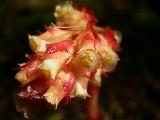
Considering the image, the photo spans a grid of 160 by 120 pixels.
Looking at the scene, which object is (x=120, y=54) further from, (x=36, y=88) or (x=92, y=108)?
(x=36, y=88)

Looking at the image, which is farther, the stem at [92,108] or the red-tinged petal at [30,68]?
the stem at [92,108]

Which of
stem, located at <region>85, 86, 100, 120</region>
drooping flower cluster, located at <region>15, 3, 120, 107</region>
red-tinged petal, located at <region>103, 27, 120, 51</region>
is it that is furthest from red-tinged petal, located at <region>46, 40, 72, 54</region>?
stem, located at <region>85, 86, 100, 120</region>

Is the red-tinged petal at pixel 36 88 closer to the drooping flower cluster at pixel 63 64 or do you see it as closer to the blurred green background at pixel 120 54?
the drooping flower cluster at pixel 63 64

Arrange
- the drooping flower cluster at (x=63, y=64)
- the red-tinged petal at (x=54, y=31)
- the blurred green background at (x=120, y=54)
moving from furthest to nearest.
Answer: the blurred green background at (x=120, y=54) < the red-tinged petal at (x=54, y=31) < the drooping flower cluster at (x=63, y=64)

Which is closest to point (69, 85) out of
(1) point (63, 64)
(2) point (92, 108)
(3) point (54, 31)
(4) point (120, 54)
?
(1) point (63, 64)

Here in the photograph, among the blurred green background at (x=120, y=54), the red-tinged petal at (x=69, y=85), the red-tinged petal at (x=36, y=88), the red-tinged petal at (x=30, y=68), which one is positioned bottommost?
the blurred green background at (x=120, y=54)

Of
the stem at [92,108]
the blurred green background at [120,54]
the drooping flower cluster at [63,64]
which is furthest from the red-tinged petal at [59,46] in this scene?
the blurred green background at [120,54]

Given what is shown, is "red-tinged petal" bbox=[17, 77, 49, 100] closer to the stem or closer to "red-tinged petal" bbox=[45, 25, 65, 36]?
"red-tinged petal" bbox=[45, 25, 65, 36]

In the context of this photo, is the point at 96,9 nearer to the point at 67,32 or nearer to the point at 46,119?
the point at 46,119

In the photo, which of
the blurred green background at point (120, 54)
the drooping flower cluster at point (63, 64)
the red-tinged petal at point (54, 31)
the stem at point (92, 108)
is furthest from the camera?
the blurred green background at point (120, 54)
